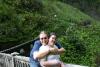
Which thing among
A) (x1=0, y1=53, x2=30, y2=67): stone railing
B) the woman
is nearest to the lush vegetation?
(x1=0, y1=53, x2=30, y2=67): stone railing

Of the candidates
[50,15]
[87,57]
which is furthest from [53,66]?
[50,15]

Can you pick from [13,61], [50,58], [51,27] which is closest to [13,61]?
[13,61]

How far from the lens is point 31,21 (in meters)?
18.4

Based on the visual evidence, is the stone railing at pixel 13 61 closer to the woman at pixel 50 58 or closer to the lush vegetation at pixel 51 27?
the woman at pixel 50 58

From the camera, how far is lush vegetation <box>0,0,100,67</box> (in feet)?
54.3

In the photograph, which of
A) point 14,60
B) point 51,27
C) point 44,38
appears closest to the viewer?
point 44,38

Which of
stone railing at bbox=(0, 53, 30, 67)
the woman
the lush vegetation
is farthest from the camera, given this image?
the lush vegetation

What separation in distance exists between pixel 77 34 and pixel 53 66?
38.2 ft

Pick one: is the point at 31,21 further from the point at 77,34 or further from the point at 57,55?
the point at 57,55

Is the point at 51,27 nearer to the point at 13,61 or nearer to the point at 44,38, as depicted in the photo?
the point at 13,61

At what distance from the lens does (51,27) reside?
18.5 m

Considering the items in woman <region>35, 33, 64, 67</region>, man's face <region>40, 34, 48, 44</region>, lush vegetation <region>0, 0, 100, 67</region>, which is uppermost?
man's face <region>40, 34, 48, 44</region>

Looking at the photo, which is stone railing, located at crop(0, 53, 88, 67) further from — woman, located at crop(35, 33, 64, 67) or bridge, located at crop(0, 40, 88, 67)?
woman, located at crop(35, 33, 64, 67)

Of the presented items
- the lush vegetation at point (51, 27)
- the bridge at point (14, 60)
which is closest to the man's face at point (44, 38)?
the bridge at point (14, 60)
